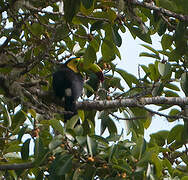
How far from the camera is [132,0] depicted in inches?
122

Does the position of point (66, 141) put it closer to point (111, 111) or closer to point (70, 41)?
point (111, 111)

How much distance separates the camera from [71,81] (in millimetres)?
4469

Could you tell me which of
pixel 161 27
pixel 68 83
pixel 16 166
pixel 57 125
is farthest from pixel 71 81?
pixel 57 125

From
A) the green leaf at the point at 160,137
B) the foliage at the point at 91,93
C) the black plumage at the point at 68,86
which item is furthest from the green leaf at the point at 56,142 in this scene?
the green leaf at the point at 160,137

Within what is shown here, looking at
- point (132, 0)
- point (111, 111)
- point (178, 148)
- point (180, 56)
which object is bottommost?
point (178, 148)

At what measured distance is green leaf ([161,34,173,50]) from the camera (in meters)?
→ 3.68

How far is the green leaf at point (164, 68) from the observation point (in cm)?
342

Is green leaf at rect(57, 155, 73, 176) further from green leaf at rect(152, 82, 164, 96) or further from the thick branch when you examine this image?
green leaf at rect(152, 82, 164, 96)

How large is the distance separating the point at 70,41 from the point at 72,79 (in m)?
0.49

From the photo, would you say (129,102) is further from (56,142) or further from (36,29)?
(36,29)

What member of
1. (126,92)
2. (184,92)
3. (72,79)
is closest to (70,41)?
(72,79)

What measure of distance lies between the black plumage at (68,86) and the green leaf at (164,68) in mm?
682

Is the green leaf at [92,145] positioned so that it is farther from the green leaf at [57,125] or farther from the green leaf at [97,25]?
the green leaf at [97,25]

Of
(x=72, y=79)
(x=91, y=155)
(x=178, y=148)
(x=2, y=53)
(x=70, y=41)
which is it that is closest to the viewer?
(x=91, y=155)
